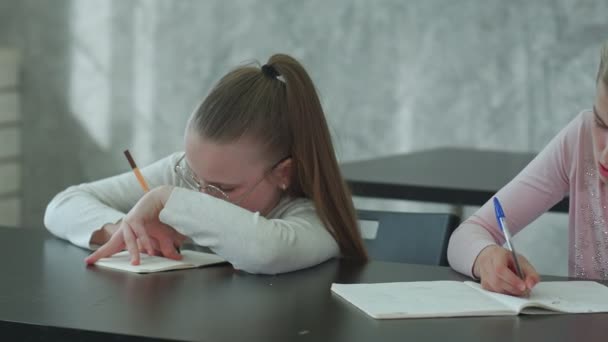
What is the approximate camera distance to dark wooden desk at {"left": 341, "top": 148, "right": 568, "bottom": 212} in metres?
2.42

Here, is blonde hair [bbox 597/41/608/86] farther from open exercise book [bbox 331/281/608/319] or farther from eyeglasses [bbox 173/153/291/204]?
eyeglasses [bbox 173/153/291/204]

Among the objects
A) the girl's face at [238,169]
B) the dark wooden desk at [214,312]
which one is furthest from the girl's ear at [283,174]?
the dark wooden desk at [214,312]

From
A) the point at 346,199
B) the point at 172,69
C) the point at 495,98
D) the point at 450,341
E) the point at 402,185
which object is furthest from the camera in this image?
the point at 172,69

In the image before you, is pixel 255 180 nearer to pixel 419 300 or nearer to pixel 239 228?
pixel 239 228

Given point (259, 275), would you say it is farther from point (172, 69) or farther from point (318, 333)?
point (172, 69)

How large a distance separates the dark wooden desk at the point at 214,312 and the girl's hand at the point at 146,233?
0.08 meters

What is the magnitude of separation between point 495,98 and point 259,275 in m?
2.84

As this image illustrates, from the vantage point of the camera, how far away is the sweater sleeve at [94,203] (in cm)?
169

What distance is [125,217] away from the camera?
1585 mm

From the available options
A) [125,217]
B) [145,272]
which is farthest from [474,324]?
[125,217]

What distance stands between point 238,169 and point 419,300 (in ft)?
1.56

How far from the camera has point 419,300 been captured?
1.27m

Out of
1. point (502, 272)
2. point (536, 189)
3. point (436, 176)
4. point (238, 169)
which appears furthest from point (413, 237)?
point (436, 176)

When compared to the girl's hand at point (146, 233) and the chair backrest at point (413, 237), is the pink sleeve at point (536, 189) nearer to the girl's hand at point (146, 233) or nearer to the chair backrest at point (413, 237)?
the chair backrest at point (413, 237)
